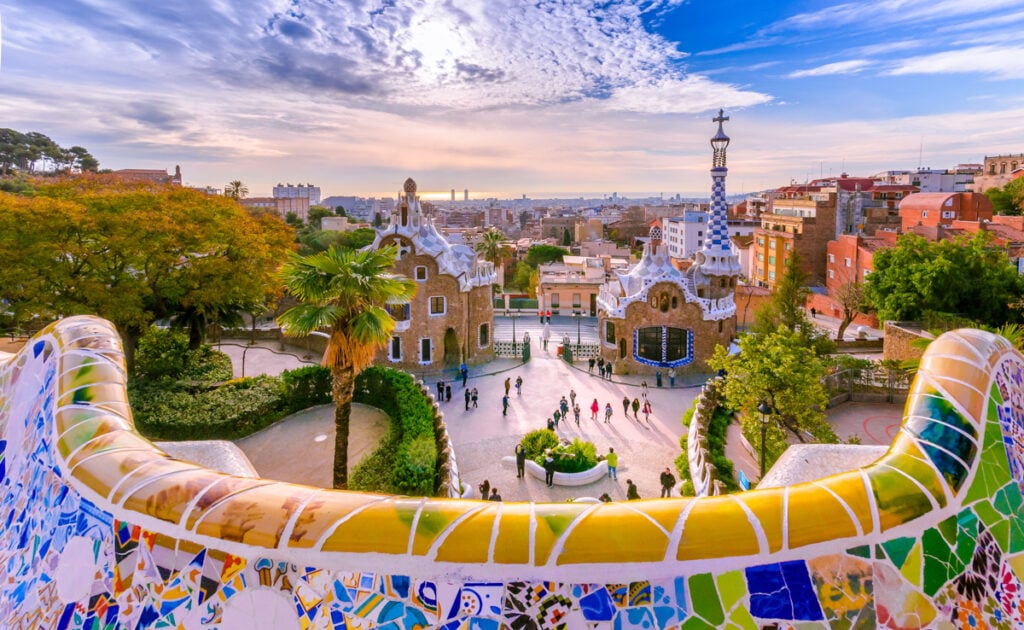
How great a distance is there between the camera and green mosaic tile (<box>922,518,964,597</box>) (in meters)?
3.77

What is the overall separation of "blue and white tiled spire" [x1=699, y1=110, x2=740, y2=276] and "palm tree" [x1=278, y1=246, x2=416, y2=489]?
68.8 ft

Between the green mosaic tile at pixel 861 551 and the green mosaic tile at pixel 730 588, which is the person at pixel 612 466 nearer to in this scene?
the green mosaic tile at pixel 861 551

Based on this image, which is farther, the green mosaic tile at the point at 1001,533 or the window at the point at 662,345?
the window at the point at 662,345

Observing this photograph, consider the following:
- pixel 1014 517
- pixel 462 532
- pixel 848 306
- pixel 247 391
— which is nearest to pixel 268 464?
pixel 247 391

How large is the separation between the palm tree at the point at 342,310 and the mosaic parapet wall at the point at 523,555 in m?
10.2

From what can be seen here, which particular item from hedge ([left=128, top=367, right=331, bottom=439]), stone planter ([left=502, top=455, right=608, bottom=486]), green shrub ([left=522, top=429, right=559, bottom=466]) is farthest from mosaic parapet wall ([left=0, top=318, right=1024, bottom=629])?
hedge ([left=128, top=367, right=331, bottom=439])

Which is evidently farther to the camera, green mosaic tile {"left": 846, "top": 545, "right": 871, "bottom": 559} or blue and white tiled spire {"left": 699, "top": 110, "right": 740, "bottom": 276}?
blue and white tiled spire {"left": 699, "top": 110, "right": 740, "bottom": 276}

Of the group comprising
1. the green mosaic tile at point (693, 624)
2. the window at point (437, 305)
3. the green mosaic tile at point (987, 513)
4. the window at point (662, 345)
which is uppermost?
the green mosaic tile at point (987, 513)

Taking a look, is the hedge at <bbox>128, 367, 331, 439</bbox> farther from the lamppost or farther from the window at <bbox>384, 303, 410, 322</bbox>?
the lamppost

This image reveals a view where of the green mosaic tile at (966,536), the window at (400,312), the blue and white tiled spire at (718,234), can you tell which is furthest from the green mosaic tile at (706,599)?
the blue and white tiled spire at (718,234)

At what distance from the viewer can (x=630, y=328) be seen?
31.0 m

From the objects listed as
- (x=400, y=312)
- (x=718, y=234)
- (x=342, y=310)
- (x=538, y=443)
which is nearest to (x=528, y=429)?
(x=538, y=443)

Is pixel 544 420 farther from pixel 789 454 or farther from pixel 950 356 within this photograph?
pixel 950 356

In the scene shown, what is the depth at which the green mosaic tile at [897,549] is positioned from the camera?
3.70 m
